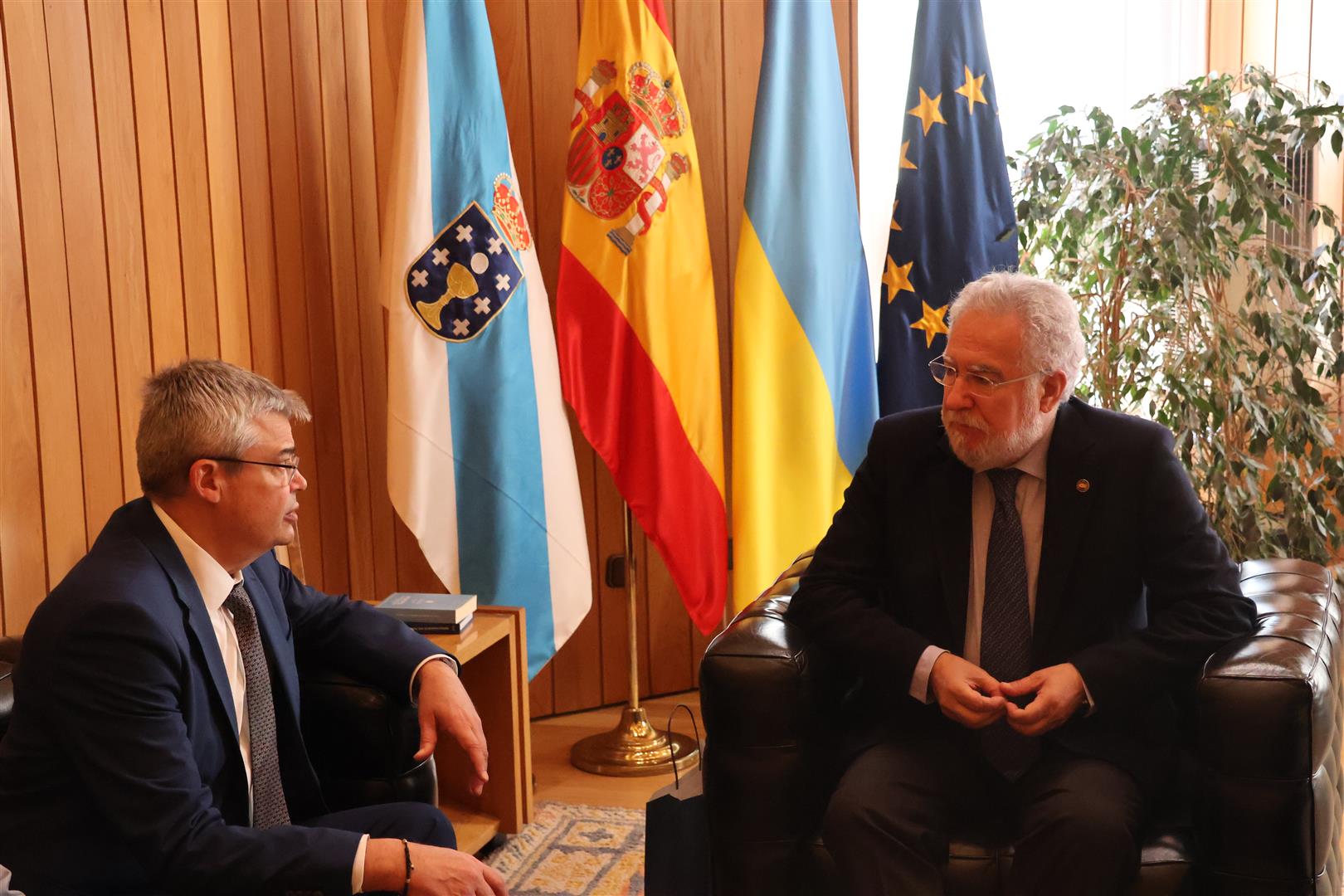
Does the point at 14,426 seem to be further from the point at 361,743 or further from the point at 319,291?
the point at 319,291

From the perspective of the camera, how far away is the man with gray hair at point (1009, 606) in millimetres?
1929

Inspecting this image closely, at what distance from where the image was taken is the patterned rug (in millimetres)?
2648

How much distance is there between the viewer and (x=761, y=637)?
203 centimetres

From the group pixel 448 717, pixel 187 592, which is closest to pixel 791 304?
pixel 448 717

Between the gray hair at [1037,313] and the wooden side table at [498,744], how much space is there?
1.29 metres

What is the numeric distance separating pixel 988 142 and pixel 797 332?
705 millimetres

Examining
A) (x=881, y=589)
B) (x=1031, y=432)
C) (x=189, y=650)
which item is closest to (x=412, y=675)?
(x=189, y=650)

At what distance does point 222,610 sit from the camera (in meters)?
1.86

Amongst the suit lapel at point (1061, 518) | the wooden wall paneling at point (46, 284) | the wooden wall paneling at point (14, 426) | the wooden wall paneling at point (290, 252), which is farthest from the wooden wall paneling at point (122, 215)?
the suit lapel at point (1061, 518)

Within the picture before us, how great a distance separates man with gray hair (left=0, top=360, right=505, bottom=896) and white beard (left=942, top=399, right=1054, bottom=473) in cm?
89

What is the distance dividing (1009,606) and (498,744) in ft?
4.32

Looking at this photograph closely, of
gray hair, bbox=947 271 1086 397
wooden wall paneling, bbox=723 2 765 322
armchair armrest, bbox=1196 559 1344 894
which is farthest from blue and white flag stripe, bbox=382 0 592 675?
armchair armrest, bbox=1196 559 1344 894

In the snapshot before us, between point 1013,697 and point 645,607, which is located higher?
point 1013,697

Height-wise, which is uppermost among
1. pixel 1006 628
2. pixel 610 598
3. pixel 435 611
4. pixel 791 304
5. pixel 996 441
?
pixel 791 304
